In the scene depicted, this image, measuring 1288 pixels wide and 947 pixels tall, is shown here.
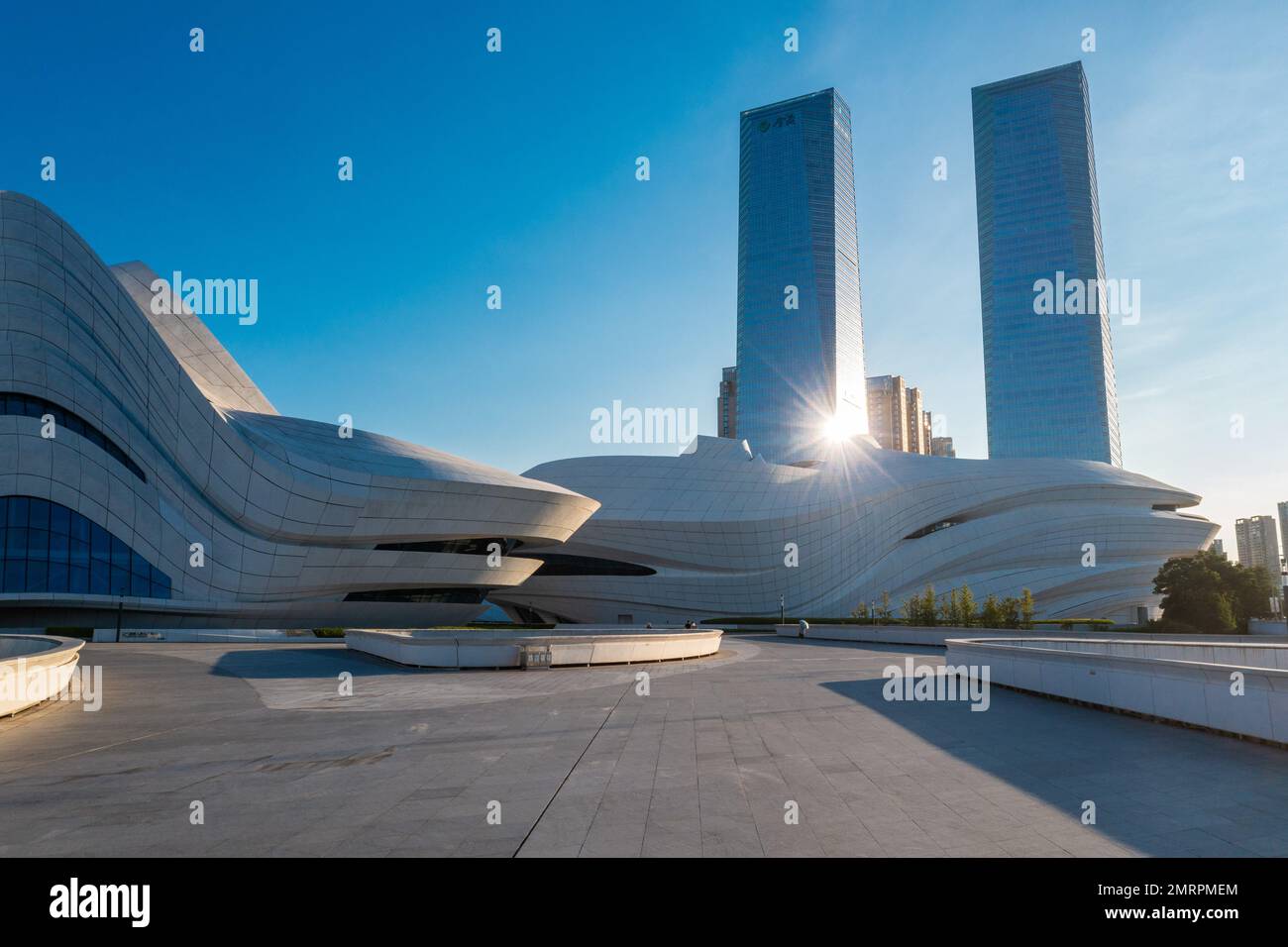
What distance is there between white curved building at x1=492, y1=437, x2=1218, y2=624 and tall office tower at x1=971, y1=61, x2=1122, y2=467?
79.3m

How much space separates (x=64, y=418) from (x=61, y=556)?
6.54 meters

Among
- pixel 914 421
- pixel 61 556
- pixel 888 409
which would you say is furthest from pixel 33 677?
pixel 914 421

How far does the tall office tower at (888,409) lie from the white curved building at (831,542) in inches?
4658

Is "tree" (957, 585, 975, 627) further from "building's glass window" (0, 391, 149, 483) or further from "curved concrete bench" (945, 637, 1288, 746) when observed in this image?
"building's glass window" (0, 391, 149, 483)

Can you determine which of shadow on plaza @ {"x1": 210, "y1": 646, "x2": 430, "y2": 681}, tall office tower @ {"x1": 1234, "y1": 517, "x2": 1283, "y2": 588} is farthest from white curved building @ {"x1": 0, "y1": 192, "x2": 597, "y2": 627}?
tall office tower @ {"x1": 1234, "y1": 517, "x2": 1283, "y2": 588}

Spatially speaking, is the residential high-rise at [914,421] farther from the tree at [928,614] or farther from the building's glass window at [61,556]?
the building's glass window at [61,556]

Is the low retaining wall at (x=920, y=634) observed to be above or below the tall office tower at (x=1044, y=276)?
below

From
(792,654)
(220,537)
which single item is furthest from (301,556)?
(792,654)

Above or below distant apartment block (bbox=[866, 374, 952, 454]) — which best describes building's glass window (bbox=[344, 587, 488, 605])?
below

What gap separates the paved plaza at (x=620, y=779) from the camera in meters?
5.71

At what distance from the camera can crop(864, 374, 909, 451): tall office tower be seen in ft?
581

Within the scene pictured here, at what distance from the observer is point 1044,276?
452 ft

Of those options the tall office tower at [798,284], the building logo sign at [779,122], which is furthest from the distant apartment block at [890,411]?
the building logo sign at [779,122]
